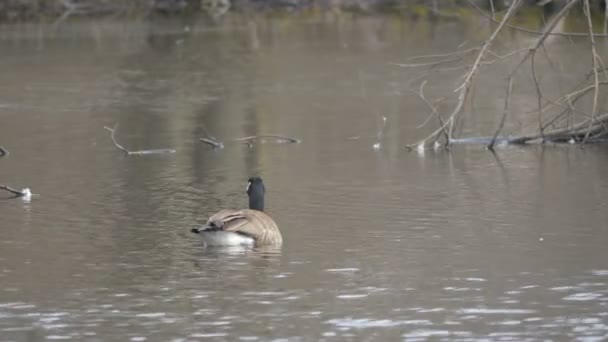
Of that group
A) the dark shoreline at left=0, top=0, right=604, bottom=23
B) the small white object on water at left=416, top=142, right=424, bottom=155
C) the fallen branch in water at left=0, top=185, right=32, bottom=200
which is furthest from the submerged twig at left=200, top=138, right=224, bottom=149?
the dark shoreline at left=0, top=0, right=604, bottom=23

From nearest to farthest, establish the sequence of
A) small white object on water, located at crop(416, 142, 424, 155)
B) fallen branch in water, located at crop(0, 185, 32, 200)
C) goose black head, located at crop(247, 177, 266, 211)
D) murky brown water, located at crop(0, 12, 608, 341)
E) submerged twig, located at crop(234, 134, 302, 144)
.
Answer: murky brown water, located at crop(0, 12, 608, 341) < goose black head, located at crop(247, 177, 266, 211) < fallen branch in water, located at crop(0, 185, 32, 200) < small white object on water, located at crop(416, 142, 424, 155) < submerged twig, located at crop(234, 134, 302, 144)

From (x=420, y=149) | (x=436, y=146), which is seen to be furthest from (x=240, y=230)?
(x=436, y=146)

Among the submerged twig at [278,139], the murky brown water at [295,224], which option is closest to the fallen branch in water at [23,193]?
the murky brown water at [295,224]

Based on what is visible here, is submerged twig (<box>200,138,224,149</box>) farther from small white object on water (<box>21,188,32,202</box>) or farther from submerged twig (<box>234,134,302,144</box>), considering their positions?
small white object on water (<box>21,188,32,202</box>)

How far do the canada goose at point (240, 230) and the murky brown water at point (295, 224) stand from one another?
12 cm

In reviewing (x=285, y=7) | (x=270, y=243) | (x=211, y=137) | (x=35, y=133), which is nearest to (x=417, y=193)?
(x=270, y=243)

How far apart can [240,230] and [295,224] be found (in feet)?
4.61

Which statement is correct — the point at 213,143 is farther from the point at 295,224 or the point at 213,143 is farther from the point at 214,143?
the point at 295,224

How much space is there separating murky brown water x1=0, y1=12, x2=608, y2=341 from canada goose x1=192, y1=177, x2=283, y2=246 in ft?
0.38

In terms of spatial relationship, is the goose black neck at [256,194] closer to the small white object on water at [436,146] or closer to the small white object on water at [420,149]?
the small white object on water at [420,149]

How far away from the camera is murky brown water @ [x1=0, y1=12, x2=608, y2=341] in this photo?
8.88 m

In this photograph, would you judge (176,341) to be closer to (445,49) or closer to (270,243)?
(270,243)

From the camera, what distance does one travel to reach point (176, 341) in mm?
8266

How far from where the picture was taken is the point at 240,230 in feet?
37.0
